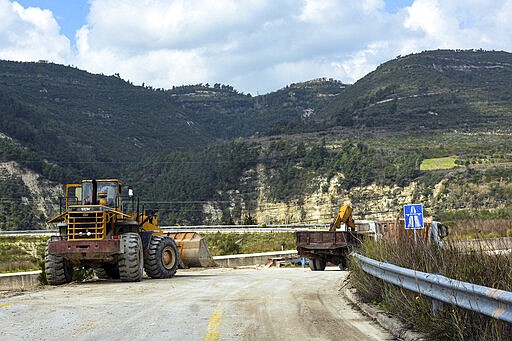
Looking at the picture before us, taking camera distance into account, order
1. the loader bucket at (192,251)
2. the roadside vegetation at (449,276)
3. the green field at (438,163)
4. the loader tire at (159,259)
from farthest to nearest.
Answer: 1. the green field at (438,163)
2. the loader bucket at (192,251)
3. the loader tire at (159,259)
4. the roadside vegetation at (449,276)

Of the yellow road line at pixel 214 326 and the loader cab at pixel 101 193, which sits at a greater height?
the loader cab at pixel 101 193

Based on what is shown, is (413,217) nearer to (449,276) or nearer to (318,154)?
(449,276)

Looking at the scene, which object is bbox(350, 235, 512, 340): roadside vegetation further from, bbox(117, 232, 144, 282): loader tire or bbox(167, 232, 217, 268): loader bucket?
bbox(167, 232, 217, 268): loader bucket

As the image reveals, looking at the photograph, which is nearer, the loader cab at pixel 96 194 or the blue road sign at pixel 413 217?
the blue road sign at pixel 413 217

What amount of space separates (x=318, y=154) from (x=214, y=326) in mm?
85724

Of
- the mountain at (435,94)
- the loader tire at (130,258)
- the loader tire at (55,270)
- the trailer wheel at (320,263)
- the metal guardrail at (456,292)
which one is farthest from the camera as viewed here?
the mountain at (435,94)

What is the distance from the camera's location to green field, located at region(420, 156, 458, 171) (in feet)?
263

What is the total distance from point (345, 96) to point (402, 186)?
311 ft

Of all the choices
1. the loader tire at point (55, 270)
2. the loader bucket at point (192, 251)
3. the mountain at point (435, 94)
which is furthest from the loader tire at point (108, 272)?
the mountain at point (435, 94)

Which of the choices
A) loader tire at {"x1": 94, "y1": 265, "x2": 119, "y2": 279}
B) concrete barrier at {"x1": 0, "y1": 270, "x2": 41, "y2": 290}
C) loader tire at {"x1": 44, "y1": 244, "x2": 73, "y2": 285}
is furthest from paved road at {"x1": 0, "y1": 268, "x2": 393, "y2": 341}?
concrete barrier at {"x1": 0, "y1": 270, "x2": 41, "y2": 290}

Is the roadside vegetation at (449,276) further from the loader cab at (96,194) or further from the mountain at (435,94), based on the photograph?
the mountain at (435,94)

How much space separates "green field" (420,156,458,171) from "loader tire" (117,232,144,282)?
65044 millimetres

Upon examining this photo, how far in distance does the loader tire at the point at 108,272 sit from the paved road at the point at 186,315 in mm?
5689

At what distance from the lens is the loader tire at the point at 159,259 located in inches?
821
